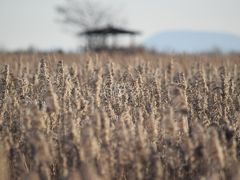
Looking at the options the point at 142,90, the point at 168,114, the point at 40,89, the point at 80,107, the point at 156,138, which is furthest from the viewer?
the point at 40,89

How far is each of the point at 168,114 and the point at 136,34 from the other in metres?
35.2

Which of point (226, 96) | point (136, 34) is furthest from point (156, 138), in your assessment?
point (136, 34)

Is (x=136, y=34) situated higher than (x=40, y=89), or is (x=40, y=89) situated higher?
(x=136, y=34)

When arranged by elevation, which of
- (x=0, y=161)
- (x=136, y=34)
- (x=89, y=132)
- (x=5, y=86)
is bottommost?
(x=0, y=161)

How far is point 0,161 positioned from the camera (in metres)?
2.90

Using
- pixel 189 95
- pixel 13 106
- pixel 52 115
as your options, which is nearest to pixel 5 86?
pixel 13 106

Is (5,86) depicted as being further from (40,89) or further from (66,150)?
(66,150)

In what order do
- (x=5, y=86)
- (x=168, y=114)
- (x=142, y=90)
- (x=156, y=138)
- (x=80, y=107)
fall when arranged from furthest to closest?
(x=142, y=90) → (x=5, y=86) → (x=80, y=107) → (x=156, y=138) → (x=168, y=114)

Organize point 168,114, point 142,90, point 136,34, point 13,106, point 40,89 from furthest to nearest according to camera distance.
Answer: point 136,34 < point 40,89 < point 142,90 < point 13,106 < point 168,114

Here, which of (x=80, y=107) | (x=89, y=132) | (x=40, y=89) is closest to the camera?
(x=89, y=132)

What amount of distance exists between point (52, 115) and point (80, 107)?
0.82 ft

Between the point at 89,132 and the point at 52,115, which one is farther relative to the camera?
the point at 52,115

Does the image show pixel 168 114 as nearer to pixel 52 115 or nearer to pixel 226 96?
pixel 52 115

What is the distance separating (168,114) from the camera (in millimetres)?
2752
